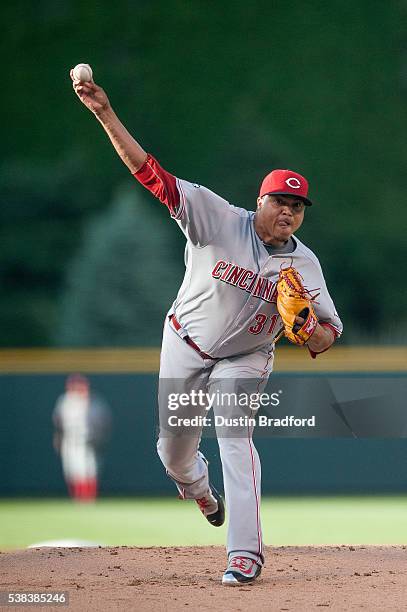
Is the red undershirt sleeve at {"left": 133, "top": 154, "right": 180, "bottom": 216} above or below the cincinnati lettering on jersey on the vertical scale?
above

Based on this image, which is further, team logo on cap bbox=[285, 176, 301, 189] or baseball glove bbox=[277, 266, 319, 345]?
team logo on cap bbox=[285, 176, 301, 189]

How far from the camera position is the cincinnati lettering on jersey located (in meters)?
4.30

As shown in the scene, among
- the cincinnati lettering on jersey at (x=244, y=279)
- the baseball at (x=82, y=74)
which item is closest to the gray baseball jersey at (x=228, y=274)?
the cincinnati lettering on jersey at (x=244, y=279)

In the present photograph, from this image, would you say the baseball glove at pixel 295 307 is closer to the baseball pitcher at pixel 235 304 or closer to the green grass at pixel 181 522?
the baseball pitcher at pixel 235 304

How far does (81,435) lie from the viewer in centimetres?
933

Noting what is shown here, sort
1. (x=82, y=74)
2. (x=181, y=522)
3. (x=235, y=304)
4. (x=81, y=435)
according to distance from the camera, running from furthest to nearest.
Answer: (x=81, y=435) < (x=181, y=522) < (x=235, y=304) < (x=82, y=74)

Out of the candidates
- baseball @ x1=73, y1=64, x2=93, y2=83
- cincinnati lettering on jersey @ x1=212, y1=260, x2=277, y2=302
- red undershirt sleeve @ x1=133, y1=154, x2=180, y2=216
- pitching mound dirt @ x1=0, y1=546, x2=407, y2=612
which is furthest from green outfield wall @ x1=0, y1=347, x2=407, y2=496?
baseball @ x1=73, y1=64, x2=93, y2=83

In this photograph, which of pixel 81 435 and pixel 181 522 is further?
pixel 81 435

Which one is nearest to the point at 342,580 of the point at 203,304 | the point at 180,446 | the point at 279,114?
the point at 180,446

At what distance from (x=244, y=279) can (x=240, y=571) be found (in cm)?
109

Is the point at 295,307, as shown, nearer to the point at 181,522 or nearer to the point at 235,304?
the point at 235,304

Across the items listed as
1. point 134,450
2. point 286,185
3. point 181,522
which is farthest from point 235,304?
point 134,450

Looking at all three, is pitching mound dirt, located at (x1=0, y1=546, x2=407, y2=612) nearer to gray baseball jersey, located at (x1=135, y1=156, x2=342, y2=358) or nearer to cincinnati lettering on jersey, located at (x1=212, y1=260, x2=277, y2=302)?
gray baseball jersey, located at (x1=135, y1=156, x2=342, y2=358)

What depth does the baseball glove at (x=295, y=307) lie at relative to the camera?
4.13 m
